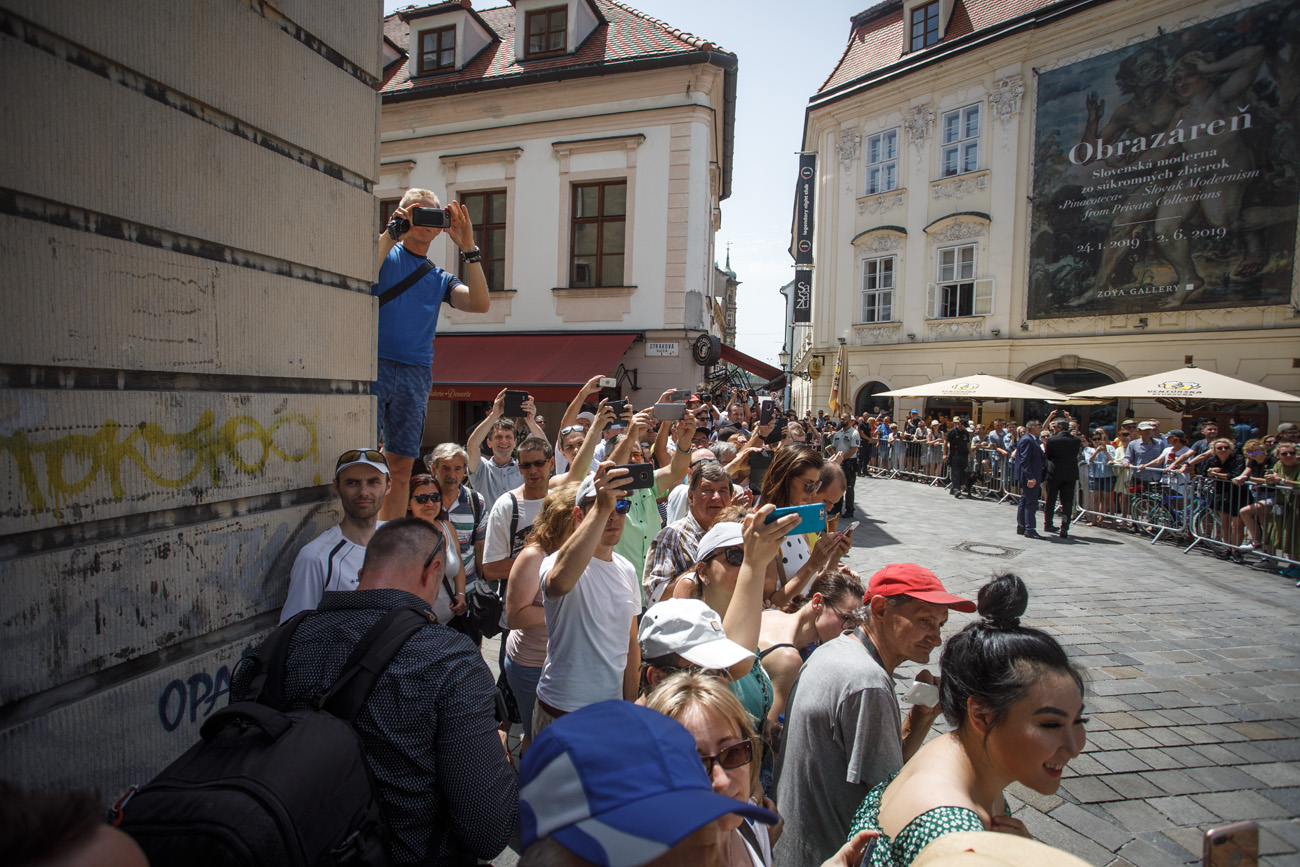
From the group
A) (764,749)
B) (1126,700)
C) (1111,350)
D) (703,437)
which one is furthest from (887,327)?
(764,749)

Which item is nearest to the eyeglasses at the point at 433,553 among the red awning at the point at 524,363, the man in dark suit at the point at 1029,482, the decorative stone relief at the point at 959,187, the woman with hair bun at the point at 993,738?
the woman with hair bun at the point at 993,738

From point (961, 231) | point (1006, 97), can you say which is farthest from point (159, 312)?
point (1006, 97)

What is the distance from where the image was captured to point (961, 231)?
20594 mm

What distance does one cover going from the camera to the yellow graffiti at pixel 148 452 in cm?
187

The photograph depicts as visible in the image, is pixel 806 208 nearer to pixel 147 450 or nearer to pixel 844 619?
pixel 844 619

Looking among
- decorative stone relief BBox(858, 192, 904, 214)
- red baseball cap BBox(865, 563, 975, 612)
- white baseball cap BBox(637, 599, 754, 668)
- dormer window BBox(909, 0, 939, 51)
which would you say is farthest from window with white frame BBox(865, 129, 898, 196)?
white baseball cap BBox(637, 599, 754, 668)

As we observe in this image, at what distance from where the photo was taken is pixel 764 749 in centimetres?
254

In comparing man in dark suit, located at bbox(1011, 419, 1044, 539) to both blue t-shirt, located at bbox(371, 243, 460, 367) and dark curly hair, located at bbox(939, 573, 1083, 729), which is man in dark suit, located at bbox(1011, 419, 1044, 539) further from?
blue t-shirt, located at bbox(371, 243, 460, 367)

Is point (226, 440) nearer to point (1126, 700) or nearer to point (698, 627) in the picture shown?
point (698, 627)

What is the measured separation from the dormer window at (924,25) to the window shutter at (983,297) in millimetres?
8117

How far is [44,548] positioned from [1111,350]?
71.7 feet

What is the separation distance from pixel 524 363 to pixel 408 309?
36.6 ft

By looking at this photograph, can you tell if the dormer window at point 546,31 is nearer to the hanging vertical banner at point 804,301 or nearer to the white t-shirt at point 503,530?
the hanging vertical banner at point 804,301

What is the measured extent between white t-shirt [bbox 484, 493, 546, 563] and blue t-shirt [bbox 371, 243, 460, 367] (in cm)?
92
